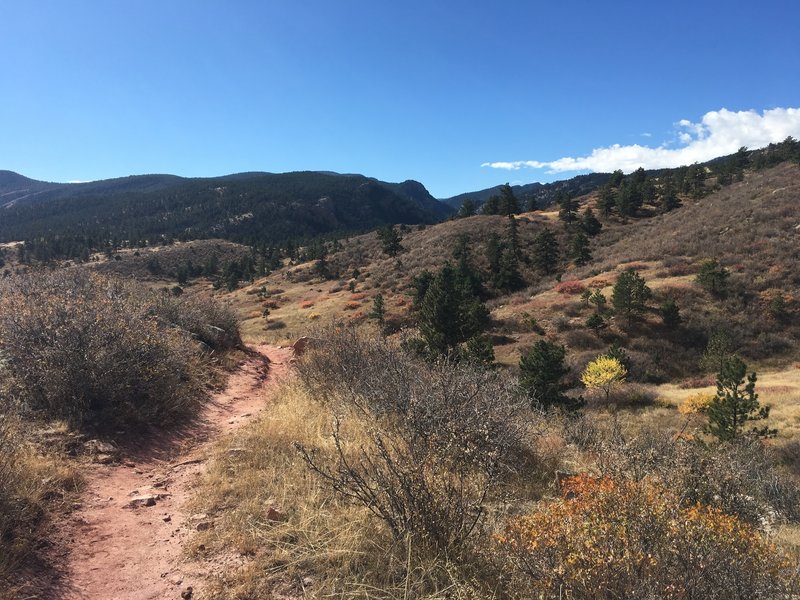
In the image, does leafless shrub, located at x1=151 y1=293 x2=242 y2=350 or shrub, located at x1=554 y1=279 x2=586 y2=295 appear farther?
shrub, located at x1=554 y1=279 x2=586 y2=295

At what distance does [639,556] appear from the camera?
2.15 metres

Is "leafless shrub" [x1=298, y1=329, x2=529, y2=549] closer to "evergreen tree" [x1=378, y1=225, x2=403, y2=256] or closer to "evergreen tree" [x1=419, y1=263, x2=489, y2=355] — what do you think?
"evergreen tree" [x1=419, y1=263, x2=489, y2=355]

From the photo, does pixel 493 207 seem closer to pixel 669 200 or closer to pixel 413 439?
pixel 669 200

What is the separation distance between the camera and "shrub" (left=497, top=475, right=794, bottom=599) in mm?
2064

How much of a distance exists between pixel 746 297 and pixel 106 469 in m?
35.7

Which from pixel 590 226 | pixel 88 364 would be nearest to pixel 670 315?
pixel 88 364

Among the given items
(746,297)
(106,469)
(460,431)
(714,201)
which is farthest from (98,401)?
(714,201)

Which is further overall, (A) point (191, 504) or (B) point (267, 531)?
(A) point (191, 504)

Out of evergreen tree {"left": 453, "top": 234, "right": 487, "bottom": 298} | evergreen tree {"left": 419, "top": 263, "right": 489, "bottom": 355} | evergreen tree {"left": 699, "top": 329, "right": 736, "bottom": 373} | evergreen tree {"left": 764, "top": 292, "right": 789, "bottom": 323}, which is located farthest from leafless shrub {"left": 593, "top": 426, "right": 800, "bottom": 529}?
evergreen tree {"left": 764, "top": 292, "right": 789, "bottom": 323}

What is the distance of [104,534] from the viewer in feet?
12.5

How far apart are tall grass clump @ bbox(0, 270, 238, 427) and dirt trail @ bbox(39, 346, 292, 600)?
0.76 m

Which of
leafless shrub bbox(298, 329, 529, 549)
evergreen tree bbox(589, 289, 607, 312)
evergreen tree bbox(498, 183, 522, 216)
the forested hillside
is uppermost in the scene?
the forested hillside

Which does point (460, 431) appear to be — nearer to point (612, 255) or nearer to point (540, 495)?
point (540, 495)

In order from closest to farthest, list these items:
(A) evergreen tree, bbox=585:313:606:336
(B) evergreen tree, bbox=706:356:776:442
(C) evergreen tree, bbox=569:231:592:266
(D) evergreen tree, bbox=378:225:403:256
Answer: (B) evergreen tree, bbox=706:356:776:442, (A) evergreen tree, bbox=585:313:606:336, (C) evergreen tree, bbox=569:231:592:266, (D) evergreen tree, bbox=378:225:403:256
